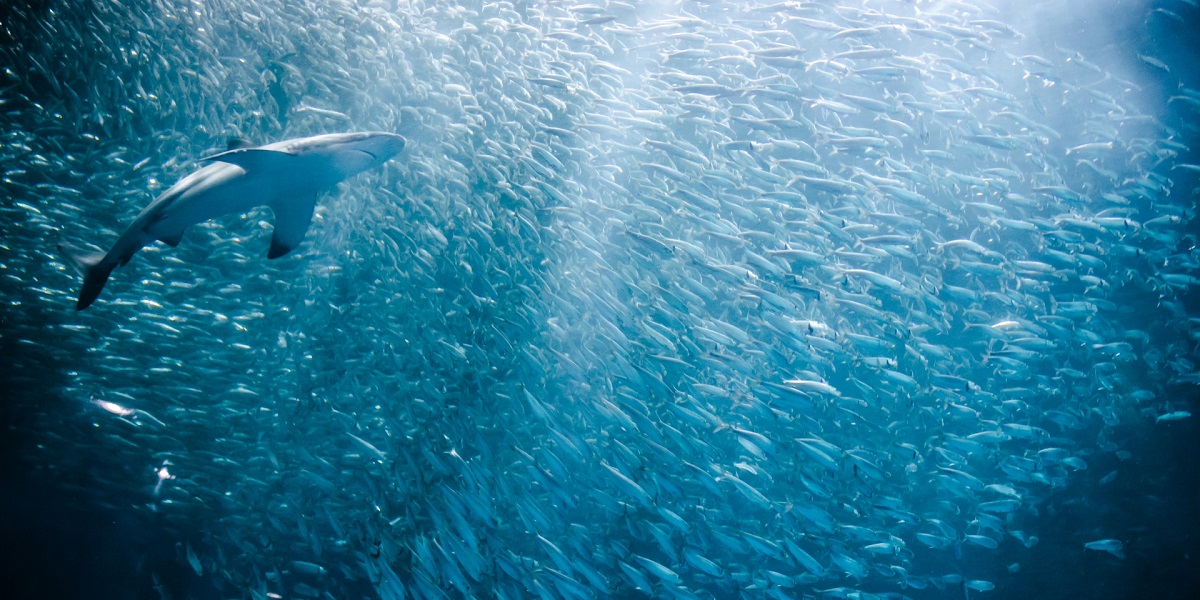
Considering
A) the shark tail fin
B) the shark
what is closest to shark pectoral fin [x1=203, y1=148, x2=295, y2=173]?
the shark

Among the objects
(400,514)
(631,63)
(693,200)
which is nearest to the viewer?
(693,200)

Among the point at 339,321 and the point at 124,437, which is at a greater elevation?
the point at 339,321

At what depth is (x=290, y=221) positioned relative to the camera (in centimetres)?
364

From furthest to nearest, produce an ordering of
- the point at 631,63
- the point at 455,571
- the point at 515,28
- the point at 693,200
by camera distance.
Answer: the point at 631,63, the point at 515,28, the point at 693,200, the point at 455,571


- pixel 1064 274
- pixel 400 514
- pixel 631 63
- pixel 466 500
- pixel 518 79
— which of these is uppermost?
pixel 1064 274

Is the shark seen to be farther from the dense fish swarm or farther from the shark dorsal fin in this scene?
the dense fish swarm

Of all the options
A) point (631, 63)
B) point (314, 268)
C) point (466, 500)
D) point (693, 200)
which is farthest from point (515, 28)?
point (466, 500)

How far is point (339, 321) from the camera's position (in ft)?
24.9

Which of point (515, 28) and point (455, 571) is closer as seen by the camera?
point (455, 571)

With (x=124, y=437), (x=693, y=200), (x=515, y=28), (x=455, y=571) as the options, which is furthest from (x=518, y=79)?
(x=124, y=437)

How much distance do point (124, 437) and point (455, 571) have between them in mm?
9313

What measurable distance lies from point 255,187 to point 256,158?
1.14ft

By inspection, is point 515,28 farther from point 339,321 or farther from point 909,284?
point 909,284

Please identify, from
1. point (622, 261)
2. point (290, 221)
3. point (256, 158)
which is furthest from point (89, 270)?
point (622, 261)
